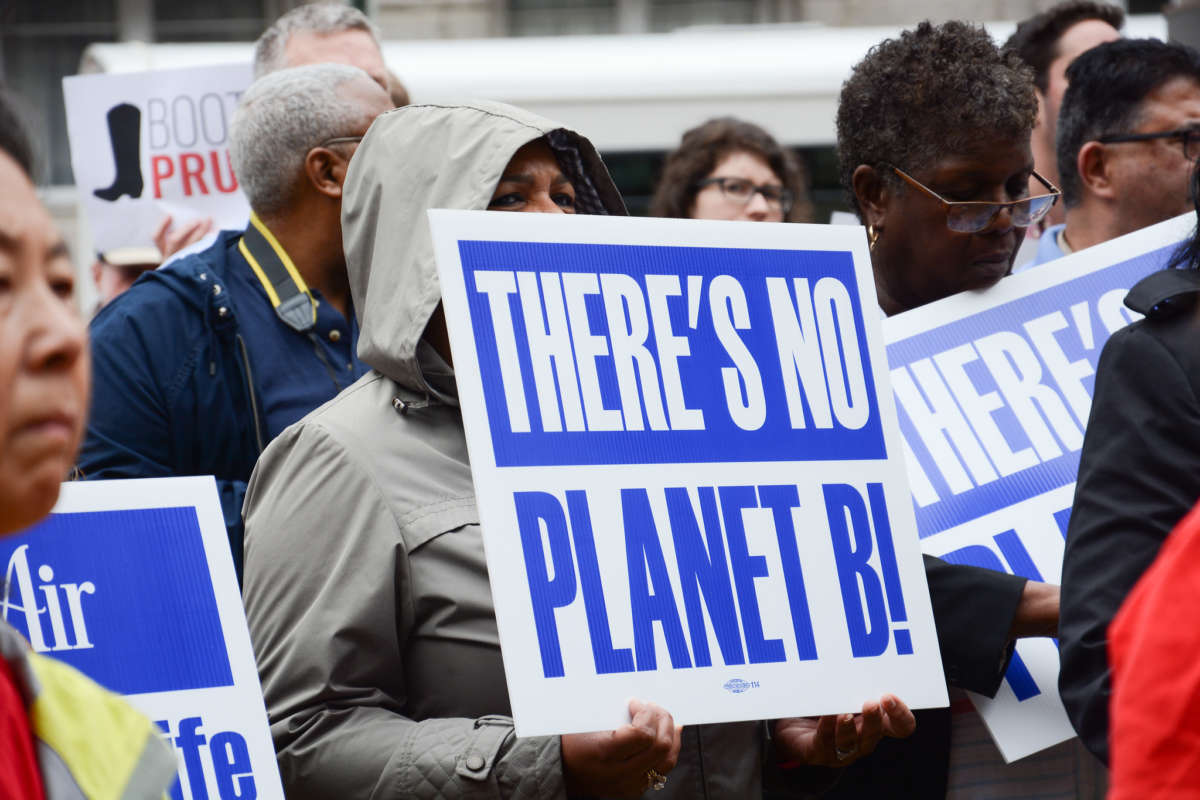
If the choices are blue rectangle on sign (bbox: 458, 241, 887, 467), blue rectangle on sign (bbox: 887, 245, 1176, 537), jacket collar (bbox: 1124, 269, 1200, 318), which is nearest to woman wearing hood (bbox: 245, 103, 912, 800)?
blue rectangle on sign (bbox: 458, 241, 887, 467)

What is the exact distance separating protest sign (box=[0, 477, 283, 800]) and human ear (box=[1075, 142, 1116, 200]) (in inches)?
82.5

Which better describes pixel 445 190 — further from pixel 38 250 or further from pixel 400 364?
pixel 38 250

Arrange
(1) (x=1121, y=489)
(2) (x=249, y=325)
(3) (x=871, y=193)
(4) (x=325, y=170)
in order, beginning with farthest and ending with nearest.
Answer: (4) (x=325, y=170), (2) (x=249, y=325), (3) (x=871, y=193), (1) (x=1121, y=489)

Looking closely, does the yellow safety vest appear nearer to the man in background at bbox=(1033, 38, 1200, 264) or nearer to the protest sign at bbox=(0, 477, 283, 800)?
the protest sign at bbox=(0, 477, 283, 800)

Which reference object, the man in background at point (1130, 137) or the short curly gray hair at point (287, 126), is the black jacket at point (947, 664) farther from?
the short curly gray hair at point (287, 126)

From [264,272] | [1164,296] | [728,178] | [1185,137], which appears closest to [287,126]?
[264,272]

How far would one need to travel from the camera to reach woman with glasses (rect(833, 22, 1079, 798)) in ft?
9.17

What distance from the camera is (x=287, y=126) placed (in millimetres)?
3633

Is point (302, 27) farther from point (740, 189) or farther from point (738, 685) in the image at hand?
point (738, 685)

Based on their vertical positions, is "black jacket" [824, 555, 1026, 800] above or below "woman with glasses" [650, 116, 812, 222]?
below

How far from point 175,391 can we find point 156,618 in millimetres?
1075

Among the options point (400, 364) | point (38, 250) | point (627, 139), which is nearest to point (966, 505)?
point (400, 364)

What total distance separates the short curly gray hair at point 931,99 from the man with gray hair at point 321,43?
1.77 meters

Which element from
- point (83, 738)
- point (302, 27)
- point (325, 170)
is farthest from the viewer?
point (302, 27)
